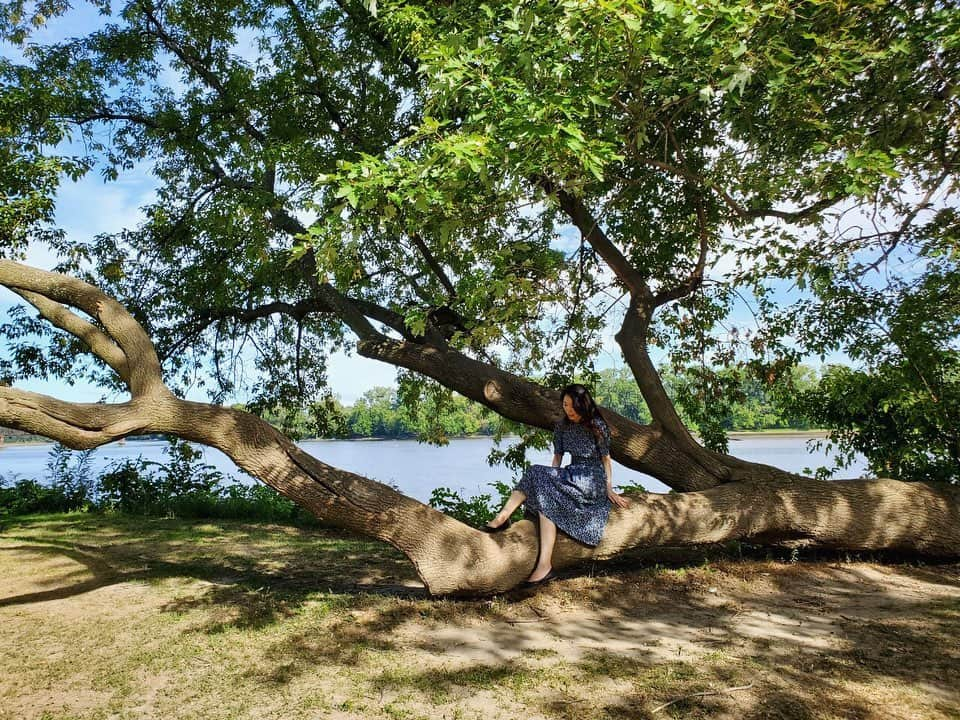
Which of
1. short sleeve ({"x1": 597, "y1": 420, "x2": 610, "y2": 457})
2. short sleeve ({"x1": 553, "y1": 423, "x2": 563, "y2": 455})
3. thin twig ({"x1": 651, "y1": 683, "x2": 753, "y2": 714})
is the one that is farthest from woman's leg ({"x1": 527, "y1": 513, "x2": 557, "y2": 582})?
thin twig ({"x1": 651, "y1": 683, "x2": 753, "y2": 714})

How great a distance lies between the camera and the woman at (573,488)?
5.10m

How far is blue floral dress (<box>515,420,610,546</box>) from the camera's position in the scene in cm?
511

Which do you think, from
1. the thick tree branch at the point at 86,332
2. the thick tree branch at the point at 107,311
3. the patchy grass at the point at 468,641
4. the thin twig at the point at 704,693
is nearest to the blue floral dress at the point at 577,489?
the patchy grass at the point at 468,641

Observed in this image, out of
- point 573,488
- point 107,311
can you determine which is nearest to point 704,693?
point 573,488

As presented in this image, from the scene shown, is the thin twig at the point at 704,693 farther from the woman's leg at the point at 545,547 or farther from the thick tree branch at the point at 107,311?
the thick tree branch at the point at 107,311

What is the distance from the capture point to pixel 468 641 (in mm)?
4172

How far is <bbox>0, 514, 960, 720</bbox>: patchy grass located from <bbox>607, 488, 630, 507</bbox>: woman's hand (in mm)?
662

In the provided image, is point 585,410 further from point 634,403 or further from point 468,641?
point 634,403

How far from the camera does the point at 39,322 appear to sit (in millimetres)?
9711

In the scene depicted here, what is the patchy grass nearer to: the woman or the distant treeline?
the woman

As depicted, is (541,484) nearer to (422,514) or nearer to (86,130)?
(422,514)

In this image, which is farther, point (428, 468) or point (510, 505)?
point (428, 468)

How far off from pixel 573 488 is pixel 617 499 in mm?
572

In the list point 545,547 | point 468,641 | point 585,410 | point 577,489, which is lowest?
point 468,641
